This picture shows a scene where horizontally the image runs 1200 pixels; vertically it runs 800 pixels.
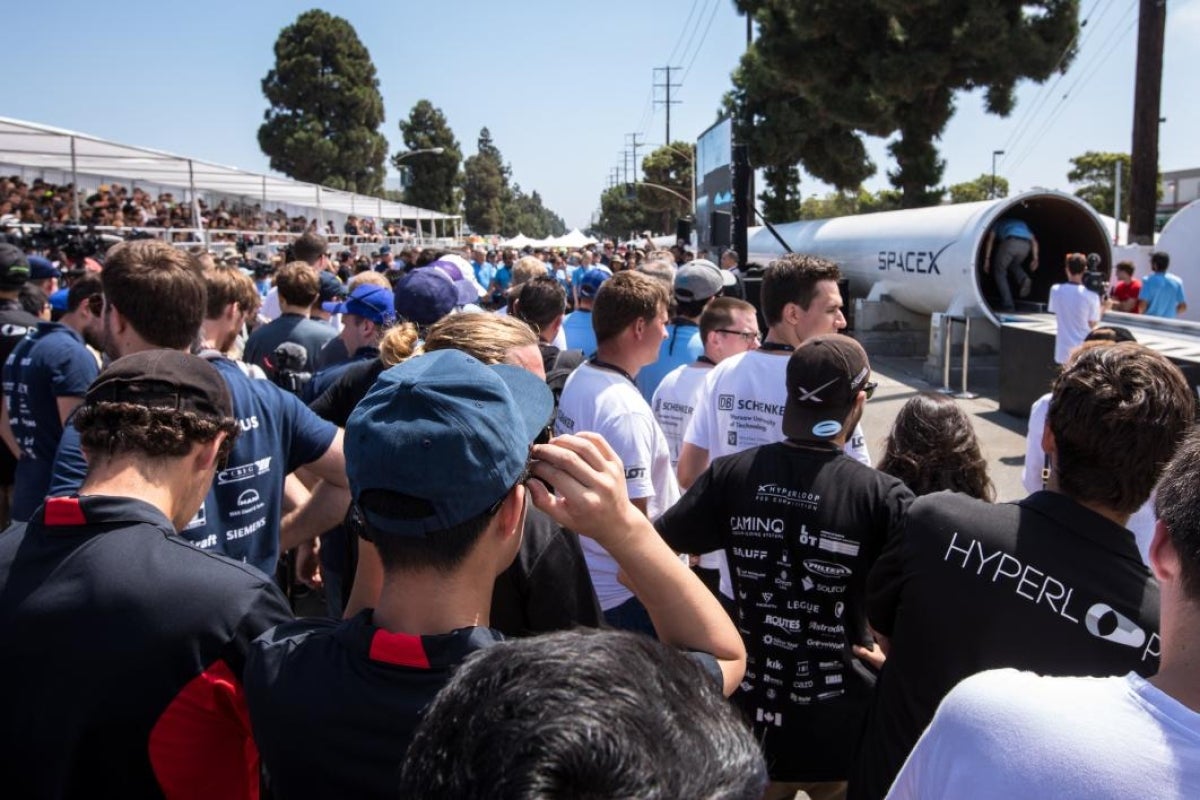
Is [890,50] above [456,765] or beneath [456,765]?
above

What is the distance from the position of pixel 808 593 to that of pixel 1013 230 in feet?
45.6

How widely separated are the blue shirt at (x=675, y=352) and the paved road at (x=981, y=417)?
6.49 ft

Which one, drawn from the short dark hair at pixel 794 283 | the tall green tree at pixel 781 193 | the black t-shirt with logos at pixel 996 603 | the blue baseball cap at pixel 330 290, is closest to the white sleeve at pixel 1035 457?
the short dark hair at pixel 794 283

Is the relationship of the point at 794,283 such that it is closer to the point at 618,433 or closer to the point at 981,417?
the point at 618,433

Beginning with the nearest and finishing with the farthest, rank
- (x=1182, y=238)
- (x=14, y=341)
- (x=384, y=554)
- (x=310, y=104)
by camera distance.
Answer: (x=384, y=554), (x=14, y=341), (x=1182, y=238), (x=310, y=104)

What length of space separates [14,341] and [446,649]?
497 cm

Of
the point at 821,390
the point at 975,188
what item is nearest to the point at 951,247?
the point at 821,390

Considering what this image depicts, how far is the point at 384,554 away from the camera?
1.42m

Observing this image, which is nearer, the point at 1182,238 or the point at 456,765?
the point at 456,765

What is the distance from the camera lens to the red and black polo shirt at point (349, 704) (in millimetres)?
1265

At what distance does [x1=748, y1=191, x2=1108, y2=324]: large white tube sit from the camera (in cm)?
1286

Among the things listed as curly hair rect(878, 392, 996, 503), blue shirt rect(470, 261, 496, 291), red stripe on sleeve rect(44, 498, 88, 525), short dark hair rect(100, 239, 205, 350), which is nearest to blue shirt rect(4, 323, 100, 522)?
short dark hair rect(100, 239, 205, 350)

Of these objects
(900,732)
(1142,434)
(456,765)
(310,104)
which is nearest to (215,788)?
(456,765)

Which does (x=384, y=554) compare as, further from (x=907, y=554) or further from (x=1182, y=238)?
(x=1182, y=238)
